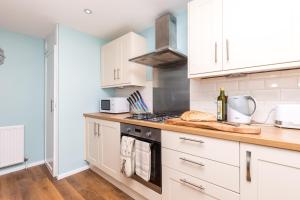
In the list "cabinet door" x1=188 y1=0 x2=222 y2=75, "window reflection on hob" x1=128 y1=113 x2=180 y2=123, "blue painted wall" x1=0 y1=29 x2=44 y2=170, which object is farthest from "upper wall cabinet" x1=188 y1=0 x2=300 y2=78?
"blue painted wall" x1=0 y1=29 x2=44 y2=170

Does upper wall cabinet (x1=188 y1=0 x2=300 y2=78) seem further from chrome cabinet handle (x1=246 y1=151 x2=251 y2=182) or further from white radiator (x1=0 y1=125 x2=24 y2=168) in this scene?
white radiator (x1=0 y1=125 x2=24 y2=168)

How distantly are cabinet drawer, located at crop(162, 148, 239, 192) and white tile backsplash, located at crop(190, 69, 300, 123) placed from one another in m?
0.65

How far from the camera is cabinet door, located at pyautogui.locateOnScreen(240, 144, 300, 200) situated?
805 mm

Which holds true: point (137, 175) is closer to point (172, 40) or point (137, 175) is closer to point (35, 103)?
point (172, 40)

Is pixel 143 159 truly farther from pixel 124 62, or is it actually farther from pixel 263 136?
pixel 124 62

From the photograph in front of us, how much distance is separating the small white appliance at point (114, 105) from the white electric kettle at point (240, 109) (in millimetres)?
1570

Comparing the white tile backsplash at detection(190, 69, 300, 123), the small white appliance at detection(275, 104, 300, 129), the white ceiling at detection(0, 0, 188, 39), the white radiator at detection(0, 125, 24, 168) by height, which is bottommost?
the white radiator at detection(0, 125, 24, 168)

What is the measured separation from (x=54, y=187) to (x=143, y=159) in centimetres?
137

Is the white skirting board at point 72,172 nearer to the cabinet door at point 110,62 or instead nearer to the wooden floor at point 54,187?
the wooden floor at point 54,187

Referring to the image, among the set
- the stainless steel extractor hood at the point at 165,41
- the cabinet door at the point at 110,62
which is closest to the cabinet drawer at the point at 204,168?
the stainless steel extractor hood at the point at 165,41

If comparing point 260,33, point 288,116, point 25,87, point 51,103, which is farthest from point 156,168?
point 25,87

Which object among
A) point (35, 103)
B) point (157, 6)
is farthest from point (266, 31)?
point (35, 103)

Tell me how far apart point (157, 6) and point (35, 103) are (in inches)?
97.6

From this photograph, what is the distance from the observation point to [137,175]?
63.9 inches
